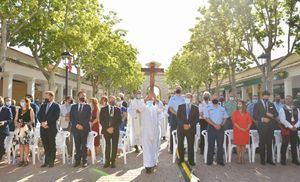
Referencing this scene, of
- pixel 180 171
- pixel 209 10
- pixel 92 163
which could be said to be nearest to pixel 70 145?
pixel 92 163

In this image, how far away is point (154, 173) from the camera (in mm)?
9477

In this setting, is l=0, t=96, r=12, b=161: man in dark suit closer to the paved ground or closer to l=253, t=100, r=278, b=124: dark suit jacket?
the paved ground

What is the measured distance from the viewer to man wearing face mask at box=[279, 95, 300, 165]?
11.2 metres

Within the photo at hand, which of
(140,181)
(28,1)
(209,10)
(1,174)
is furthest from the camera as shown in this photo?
(209,10)

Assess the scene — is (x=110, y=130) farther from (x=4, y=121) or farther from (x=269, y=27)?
(x=269, y=27)

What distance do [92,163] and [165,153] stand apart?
3149mm

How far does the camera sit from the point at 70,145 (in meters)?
12.2

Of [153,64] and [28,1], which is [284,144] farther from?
[28,1]

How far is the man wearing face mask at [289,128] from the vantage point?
11.2 meters

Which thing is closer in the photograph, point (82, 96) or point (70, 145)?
point (82, 96)

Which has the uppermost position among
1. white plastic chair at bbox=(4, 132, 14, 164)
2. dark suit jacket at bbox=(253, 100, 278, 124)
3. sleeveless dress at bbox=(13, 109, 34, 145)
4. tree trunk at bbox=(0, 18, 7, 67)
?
tree trunk at bbox=(0, 18, 7, 67)

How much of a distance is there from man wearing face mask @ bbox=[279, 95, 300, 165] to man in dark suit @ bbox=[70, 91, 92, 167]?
559 centimetres

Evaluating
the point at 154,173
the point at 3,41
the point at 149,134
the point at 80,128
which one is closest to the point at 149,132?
the point at 149,134

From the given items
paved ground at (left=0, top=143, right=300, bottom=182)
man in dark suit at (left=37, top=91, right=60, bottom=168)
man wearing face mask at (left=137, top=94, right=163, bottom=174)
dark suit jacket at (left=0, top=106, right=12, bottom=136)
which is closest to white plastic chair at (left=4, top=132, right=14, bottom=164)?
dark suit jacket at (left=0, top=106, right=12, bottom=136)
